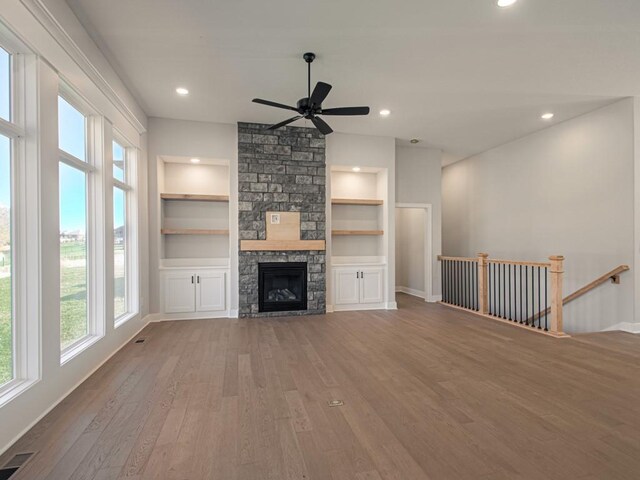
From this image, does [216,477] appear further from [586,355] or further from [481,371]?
[586,355]

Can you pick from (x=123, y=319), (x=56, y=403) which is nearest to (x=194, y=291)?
(x=123, y=319)

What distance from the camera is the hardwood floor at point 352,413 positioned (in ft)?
5.67

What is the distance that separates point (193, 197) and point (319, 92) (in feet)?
10.3

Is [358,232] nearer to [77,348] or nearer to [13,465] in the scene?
[77,348]

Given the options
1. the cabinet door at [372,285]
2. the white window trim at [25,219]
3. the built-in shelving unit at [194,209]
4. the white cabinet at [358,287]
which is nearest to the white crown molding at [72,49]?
the white window trim at [25,219]

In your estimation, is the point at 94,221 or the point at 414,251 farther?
the point at 414,251

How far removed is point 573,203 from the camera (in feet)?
17.1

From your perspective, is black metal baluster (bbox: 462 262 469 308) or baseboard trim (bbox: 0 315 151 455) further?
black metal baluster (bbox: 462 262 469 308)

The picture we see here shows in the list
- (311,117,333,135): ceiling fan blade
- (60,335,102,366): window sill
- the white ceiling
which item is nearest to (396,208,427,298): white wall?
the white ceiling

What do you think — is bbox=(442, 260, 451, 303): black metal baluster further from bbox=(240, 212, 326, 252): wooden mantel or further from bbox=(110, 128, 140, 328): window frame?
bbox=(110, 128, 140, 328): window frame

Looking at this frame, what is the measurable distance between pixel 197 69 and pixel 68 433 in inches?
142

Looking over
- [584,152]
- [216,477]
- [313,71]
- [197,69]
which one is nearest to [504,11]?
[313,71]

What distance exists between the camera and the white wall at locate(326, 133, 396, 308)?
5.77 m

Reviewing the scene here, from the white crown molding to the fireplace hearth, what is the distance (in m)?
2.99
